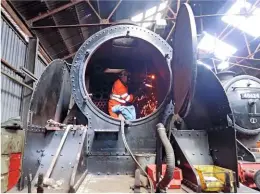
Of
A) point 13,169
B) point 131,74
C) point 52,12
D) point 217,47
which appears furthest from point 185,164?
point 217,47

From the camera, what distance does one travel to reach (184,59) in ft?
7.05

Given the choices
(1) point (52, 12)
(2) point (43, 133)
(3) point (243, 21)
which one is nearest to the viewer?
(2) point (43, 133)

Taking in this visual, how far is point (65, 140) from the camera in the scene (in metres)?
2.39

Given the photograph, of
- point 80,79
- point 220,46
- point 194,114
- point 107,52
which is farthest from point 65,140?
point 220,46

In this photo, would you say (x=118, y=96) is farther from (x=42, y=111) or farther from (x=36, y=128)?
(x=36, y=128)

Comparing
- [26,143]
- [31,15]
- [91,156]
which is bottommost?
[91,156]

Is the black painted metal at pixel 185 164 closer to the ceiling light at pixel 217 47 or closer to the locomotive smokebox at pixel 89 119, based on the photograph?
the locomotive smokebox at pixel 89 119

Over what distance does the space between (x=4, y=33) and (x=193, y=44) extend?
4.41 m

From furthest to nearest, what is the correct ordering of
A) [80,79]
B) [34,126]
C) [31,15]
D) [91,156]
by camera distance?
[31,15], [80,79], [91,156], [34,126]

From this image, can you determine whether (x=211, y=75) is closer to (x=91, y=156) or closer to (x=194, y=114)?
(x=194, y=114)

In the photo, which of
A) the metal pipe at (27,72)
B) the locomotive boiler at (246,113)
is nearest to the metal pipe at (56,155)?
the locomotive boiler at (246,113)

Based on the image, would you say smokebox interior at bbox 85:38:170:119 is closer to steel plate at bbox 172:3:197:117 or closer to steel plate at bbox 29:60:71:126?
steel plate at bbox 29:60:71:126

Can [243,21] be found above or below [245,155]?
above

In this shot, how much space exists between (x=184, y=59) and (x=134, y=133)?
1.15m
